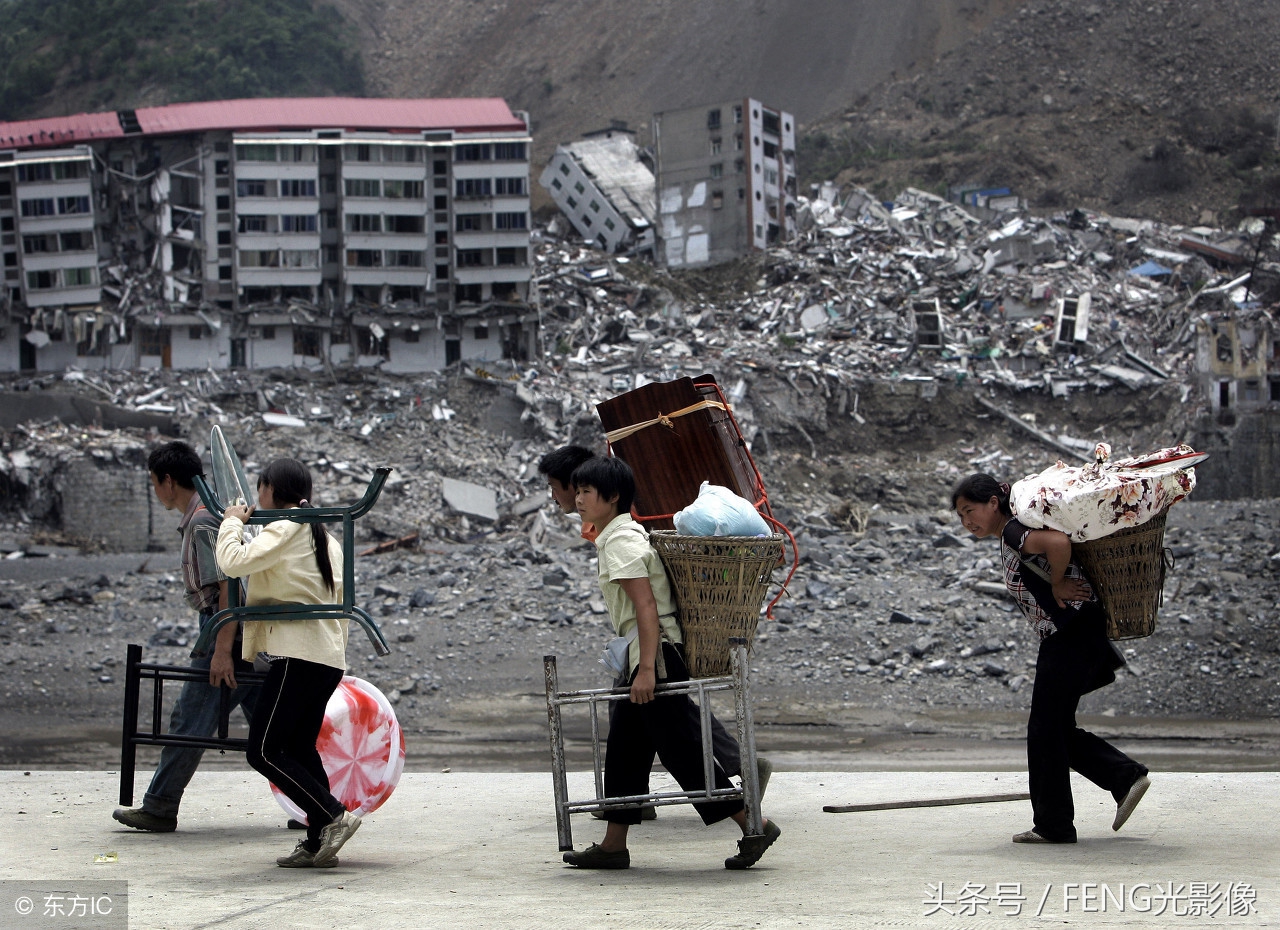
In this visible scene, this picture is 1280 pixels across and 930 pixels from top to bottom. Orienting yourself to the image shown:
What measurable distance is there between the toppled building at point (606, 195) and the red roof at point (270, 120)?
24.3ft

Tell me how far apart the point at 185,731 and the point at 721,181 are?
37.9m

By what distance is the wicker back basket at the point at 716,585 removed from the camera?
12.6 ft

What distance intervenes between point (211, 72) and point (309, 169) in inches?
1264

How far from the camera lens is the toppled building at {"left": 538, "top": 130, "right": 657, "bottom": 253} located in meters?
43.3


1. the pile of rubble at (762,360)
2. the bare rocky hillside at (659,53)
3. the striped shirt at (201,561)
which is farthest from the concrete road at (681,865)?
the bare rocky hillside at (659,53)

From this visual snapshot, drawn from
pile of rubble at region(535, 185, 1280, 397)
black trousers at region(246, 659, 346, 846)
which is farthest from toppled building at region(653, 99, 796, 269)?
black trousers at region(246, 659, 346, 846)

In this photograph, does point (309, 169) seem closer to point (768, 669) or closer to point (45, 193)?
point (45, 193)

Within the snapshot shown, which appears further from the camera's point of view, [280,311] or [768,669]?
[280,311]

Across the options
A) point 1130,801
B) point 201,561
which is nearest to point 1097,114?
point 1130,801

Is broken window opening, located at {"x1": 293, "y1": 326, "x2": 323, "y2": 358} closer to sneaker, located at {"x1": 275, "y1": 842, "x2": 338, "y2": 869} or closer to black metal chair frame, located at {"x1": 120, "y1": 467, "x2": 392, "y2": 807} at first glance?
black metal chair frame, located at {"x1": 120, "y1": 467, "x2": 392, "y2": 807}

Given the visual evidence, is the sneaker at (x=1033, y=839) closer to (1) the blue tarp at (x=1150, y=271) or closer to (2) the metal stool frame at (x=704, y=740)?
(2) the metal stool frame at (x=704, y=740)

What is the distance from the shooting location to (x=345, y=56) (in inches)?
2825

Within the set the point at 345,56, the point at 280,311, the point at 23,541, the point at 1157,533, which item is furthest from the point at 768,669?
the point at 345,56

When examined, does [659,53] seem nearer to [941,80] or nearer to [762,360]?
[941,80]
